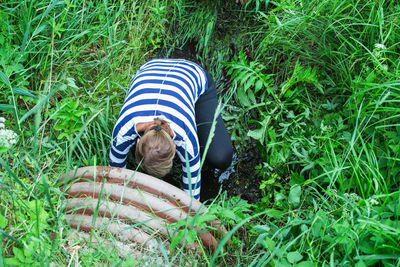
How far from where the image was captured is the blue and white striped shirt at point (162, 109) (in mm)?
1967

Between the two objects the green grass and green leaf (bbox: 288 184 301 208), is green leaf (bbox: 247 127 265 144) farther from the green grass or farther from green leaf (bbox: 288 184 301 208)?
green leaf (bbox: 288 184 301 208)

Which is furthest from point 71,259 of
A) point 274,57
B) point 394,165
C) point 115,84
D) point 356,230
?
point 274,57

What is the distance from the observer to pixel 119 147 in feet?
6.81

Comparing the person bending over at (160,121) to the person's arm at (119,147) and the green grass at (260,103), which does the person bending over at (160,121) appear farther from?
the green grass at (260,103)

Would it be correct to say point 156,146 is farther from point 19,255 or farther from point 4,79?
point 4,79

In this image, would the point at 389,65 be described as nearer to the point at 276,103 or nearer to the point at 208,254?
the point at 276,103

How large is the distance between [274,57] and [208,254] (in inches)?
79.0

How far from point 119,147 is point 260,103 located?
1.35 metres

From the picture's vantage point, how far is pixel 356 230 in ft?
4.93

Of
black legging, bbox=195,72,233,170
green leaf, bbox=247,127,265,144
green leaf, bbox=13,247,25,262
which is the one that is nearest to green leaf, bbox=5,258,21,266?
green leaf, bbox=13,247,25,262

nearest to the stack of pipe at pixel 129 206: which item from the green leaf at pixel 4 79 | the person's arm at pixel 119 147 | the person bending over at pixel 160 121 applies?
the person bending over at pixel 160 121

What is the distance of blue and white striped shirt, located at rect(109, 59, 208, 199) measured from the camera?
1.97 meters

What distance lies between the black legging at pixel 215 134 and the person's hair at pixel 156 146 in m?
0.73

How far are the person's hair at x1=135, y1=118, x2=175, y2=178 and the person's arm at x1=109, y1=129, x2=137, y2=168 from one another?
0.18 m
